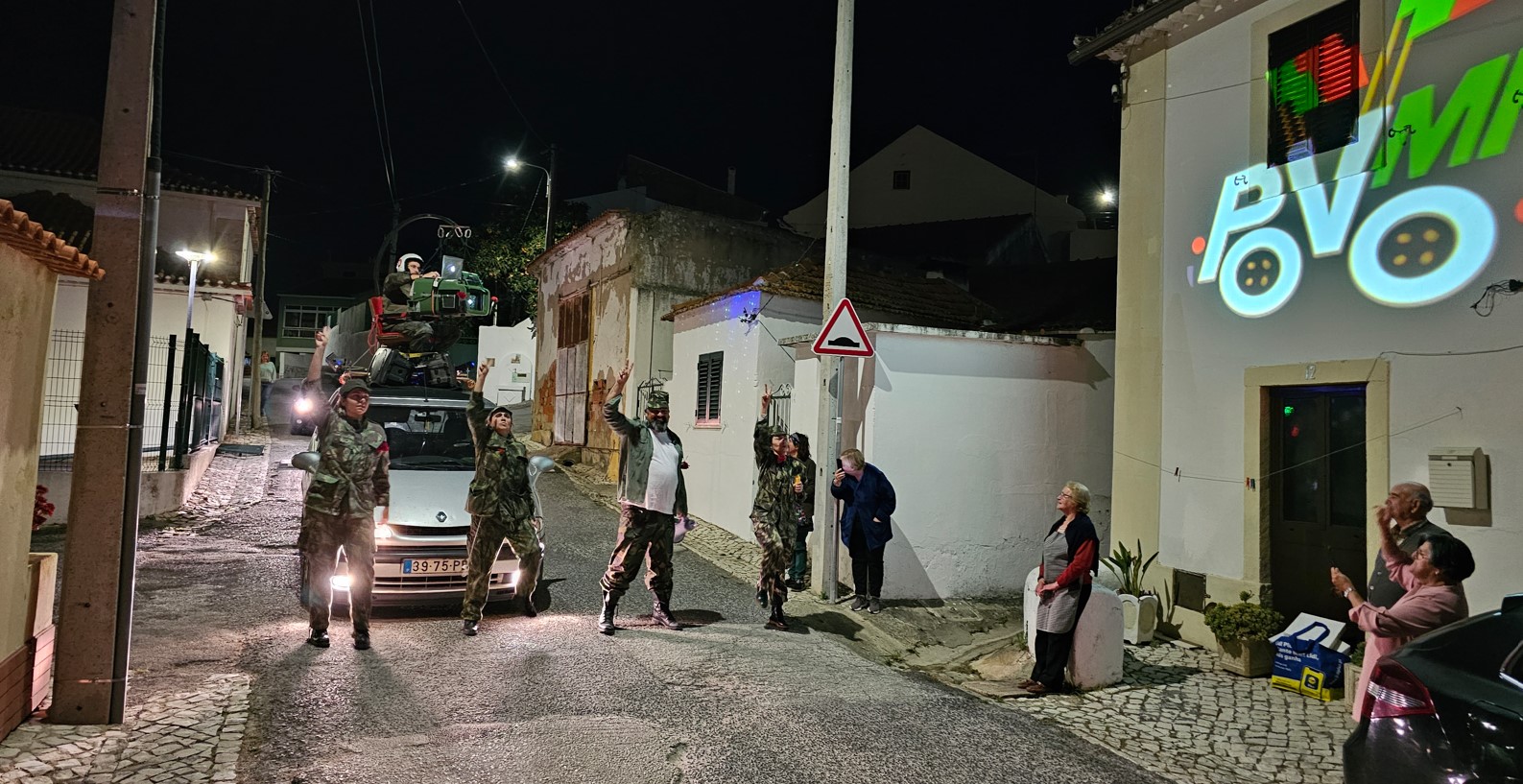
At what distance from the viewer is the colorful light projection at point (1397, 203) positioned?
6125 millimetres

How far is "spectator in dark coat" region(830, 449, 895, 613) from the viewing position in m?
8.92

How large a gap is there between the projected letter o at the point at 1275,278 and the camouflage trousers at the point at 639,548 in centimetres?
521

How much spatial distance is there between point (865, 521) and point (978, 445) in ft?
6.47

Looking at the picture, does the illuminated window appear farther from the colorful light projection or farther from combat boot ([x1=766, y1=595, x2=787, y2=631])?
combat boot ([x1=766, y1=595, x2=787, y2=631])

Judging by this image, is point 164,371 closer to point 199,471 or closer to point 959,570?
point 199,471

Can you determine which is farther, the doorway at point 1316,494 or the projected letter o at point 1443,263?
the doorway at point 1316,494

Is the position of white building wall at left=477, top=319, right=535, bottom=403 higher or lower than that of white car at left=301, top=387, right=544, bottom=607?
higher

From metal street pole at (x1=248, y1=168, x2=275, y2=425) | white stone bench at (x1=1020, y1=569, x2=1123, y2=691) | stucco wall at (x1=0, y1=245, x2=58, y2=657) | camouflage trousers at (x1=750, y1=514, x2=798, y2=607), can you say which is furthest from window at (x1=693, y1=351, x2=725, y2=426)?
metal street pole at (x1=248, y1=168, x2=275, y2=425)

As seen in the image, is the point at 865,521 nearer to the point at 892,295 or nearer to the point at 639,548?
the point at 639,548

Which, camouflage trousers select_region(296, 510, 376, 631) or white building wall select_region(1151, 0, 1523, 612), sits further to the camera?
camouflage trousers select_region(296, 510, 376, 631)

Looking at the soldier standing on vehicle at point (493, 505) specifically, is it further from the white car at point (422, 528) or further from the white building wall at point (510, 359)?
the white building wall at point (510, 359)

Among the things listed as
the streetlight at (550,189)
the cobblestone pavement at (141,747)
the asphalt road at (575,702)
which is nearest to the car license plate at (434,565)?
the asphalt road at (575,702)

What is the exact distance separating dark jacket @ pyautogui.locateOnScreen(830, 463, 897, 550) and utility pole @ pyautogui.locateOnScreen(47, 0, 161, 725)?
19.5ft

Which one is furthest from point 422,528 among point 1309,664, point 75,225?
point 75,225
